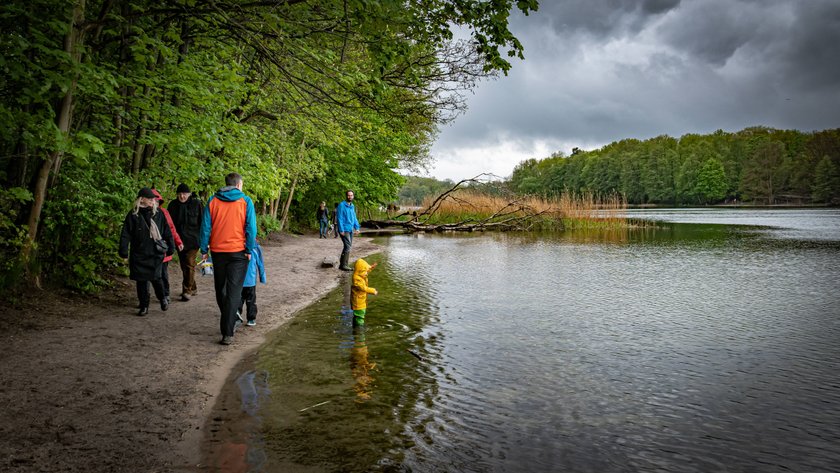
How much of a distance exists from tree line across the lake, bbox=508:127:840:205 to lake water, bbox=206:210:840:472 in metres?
59.8

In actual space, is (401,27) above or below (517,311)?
above

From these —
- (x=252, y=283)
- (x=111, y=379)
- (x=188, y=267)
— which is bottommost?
(x=111, y=379)

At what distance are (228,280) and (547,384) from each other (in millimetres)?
3936

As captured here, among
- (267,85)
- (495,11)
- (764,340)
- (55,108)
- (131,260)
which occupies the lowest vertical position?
(764,340)

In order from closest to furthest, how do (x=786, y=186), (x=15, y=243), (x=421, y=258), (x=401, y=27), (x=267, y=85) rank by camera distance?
(x=401, y=27) < (x=15, y=243) < (x=267, y=85) < (x=421, y=258) < (x=786, y=186)

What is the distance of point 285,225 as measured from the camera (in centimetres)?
2858

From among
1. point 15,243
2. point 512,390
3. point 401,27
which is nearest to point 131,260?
point 15,243

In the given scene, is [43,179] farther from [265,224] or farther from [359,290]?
[265,224]

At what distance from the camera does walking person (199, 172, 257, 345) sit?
660 centimetres

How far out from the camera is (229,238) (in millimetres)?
6605

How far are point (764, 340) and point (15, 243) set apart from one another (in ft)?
33.8

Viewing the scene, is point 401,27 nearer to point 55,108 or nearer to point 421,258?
point 55,108

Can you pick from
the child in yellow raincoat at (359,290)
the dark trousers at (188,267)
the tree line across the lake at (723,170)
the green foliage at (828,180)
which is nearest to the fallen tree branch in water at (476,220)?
the dark trousers at (188,267)

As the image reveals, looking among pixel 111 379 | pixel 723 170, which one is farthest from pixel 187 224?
pixel 723 170
